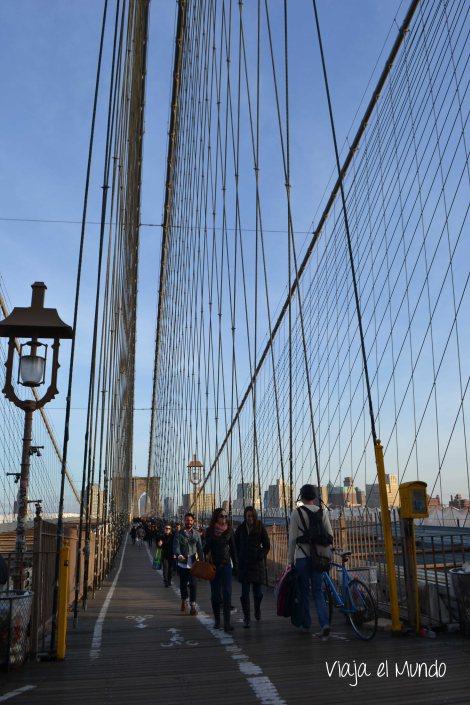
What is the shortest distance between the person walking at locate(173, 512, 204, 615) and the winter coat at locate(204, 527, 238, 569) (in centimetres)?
91

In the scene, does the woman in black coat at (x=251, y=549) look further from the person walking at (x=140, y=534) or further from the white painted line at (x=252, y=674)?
the person walking at (x=140, y=534)

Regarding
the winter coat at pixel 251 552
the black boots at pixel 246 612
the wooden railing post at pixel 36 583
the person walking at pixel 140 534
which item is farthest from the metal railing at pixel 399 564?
the person walking at pixel 140 534

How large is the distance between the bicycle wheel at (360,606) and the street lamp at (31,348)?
7.40ft

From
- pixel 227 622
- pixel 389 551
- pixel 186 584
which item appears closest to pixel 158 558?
pixel 186 584

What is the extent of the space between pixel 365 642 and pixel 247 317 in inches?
292

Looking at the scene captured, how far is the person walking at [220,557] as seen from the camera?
5410 millimetres

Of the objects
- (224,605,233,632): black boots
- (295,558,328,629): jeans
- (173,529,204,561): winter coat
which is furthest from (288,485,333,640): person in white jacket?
(173,529,204,561): winter coat

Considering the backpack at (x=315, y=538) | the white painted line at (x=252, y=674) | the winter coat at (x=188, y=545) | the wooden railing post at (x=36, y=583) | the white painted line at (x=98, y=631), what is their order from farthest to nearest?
the winter coat at (x=188, y=545) < the backpack at (x=315, y=538) < the white painted line at (x=98, y=631) < the wooden railing post at (x=36, y=583) < the white painted line at (x=252, y=674)

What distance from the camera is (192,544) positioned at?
684 cm

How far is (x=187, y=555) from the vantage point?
22.1 ft

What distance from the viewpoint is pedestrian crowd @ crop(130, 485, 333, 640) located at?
186 inches

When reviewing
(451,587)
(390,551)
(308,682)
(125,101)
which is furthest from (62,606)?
→ (125,101)

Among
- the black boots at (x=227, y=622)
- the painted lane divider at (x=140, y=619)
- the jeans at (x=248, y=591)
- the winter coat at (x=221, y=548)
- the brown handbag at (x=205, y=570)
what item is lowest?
the painted lane divider at (x=140, y=619)

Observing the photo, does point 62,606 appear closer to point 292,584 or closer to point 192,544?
point 292,584
